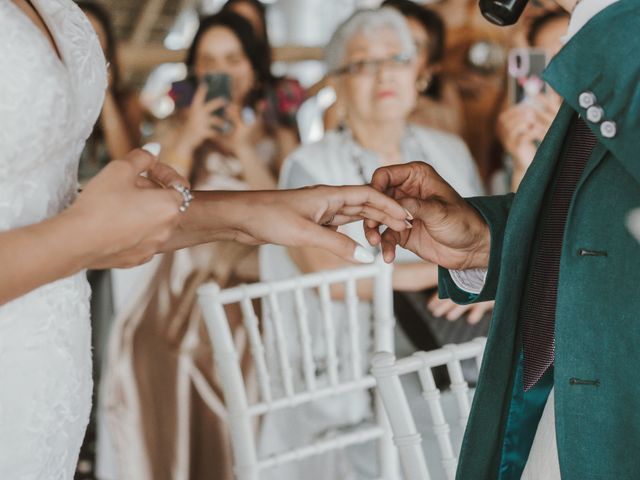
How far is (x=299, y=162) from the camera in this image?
2.20 metres

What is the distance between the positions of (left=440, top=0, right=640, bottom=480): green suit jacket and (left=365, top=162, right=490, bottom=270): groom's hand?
17cm

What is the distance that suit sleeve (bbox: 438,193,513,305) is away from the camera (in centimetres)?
105

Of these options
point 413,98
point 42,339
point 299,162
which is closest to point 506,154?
point 413,98

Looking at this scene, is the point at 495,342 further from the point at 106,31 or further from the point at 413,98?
the point at 106,31

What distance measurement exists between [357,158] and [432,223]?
46.2 inches

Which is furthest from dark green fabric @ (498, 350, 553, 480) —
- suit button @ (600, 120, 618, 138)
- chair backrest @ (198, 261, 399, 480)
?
chair backrest @ (198, 261, 399, 480)

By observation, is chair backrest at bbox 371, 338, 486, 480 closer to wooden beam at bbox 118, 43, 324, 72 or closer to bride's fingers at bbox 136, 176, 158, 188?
bride's fingers at bbox 136, 176, 158, 188

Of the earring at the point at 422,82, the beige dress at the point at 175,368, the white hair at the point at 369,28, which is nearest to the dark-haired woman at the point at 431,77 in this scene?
the earring at the point at 422,82

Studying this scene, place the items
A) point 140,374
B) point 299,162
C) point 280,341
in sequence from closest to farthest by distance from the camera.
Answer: point 280,341
point 299,162
point 140,374

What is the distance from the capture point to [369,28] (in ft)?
7.27

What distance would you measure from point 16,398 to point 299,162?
1.42 m

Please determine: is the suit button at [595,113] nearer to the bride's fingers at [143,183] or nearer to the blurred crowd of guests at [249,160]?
the bride's fingers at [143,183]

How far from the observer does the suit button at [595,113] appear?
2.43ft

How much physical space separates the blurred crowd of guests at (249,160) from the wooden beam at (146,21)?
0.47ft
